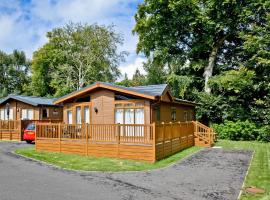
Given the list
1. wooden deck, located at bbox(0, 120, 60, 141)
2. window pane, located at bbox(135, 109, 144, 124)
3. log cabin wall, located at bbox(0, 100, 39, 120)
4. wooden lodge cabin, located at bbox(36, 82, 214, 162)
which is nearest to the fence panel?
wooden lodge cabin, located at bbox(36, 82, 214, 162)


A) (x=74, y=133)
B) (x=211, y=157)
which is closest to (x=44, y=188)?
(x=74, y=133)

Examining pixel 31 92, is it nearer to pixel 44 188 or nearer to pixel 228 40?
pixel 228 40

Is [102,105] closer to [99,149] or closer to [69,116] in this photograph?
[69,116]

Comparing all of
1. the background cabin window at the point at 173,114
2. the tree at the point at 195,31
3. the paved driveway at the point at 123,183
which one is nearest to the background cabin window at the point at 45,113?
the background cabin window at the point at 173,114

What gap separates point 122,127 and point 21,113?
15437 mm

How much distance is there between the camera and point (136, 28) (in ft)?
106

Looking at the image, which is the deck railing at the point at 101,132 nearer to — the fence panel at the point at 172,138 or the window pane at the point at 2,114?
the fence panel at the point at 172,138

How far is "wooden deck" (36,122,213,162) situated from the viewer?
1305 centimetres

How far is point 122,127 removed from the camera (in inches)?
605

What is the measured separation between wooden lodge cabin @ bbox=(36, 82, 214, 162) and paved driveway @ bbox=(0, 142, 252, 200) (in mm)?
2256

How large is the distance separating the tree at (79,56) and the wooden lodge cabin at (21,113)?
49.4ft

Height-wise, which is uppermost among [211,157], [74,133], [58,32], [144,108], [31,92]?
[58,32]

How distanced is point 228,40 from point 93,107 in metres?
18.9

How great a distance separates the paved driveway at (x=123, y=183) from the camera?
7618mm
